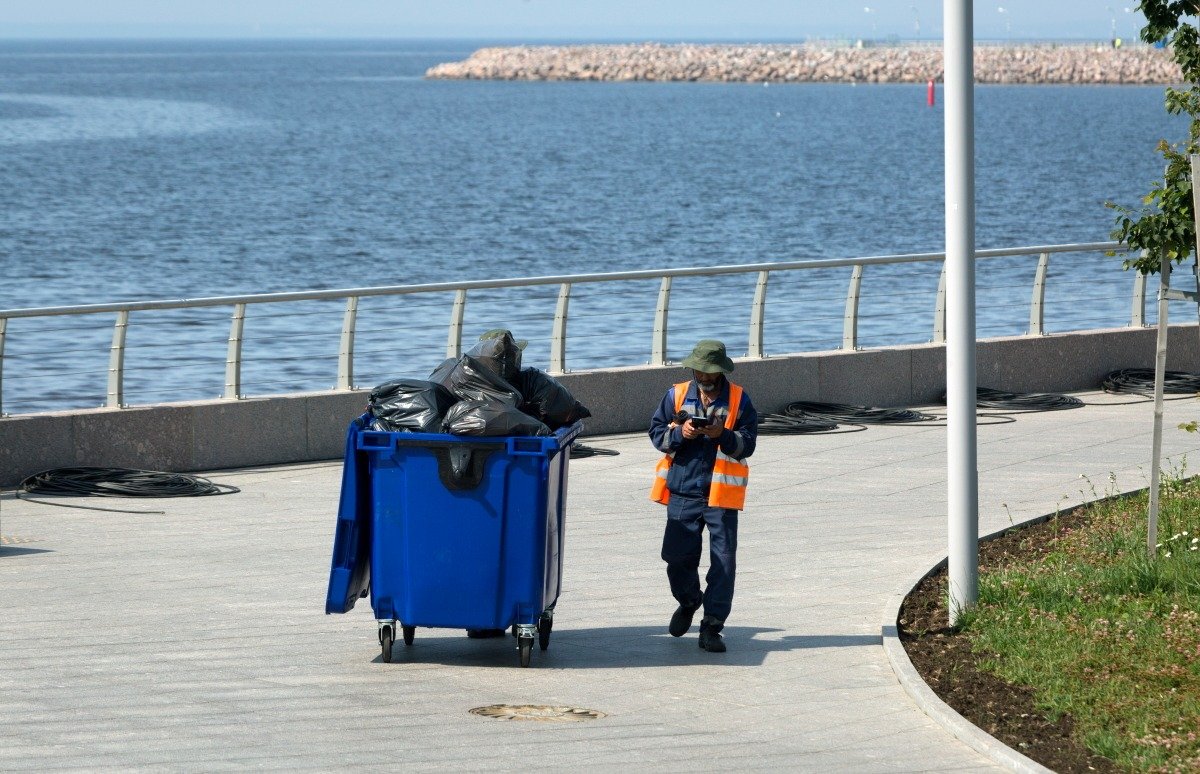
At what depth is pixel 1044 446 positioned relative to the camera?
1445 cm

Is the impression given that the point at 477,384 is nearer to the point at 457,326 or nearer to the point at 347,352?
the point at 347,352

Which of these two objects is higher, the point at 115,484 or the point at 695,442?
the point at 695,442

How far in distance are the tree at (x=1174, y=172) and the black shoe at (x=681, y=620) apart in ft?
10.6

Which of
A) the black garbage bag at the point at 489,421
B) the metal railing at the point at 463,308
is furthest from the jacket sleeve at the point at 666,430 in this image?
the metal railing at the point at 463,308

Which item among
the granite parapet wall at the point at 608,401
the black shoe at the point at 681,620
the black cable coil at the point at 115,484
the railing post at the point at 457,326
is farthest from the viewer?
the railing post at the point at 457,326

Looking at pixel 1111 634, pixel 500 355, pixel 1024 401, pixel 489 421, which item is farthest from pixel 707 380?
pixel 1024 401

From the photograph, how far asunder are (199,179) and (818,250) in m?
35.8

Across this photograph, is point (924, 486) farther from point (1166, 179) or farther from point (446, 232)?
point (446, 232)

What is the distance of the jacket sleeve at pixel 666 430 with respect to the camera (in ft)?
27.9

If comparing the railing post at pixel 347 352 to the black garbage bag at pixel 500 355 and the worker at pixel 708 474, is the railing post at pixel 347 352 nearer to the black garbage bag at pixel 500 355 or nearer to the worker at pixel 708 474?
the black garbage bag at pixel 500 355

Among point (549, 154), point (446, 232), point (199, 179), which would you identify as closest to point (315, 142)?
point (549, 154)

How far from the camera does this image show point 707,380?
28.1 feet

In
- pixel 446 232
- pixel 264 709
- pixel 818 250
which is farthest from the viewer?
pixel 446 232

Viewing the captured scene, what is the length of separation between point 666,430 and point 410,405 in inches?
47.0
